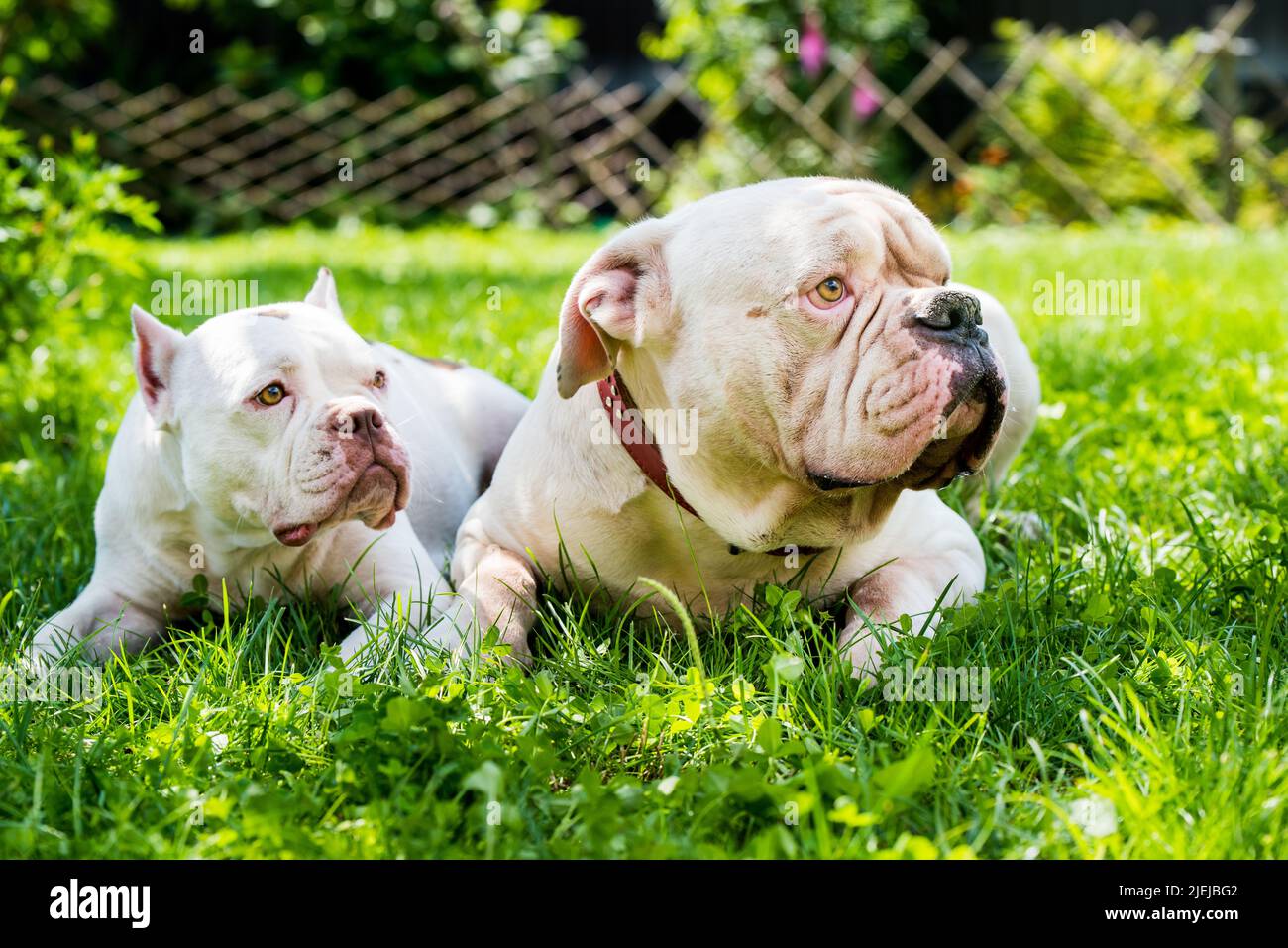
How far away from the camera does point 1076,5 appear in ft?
45.5

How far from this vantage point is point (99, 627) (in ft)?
9.55

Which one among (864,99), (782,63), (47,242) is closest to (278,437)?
(47,242)

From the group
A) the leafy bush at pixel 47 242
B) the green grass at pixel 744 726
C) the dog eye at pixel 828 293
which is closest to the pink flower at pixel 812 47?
the leafy bush at pixel 47 242

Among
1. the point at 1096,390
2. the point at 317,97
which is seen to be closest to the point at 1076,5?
the point at 317,97

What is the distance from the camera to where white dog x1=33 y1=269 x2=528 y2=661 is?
2.79 meters

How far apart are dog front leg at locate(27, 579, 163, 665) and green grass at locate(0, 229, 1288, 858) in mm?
106

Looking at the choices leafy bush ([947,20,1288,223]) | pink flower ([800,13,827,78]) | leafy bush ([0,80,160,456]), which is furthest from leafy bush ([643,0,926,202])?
leafy bush ([0,80,160,456])

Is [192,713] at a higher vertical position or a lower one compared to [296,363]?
lower

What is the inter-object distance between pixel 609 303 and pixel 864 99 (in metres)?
9.86

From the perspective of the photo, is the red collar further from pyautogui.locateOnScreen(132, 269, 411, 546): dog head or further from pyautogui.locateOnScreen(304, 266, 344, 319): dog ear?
pyautogui.locateOnScreen(304, 266, 344, 319): dog ear

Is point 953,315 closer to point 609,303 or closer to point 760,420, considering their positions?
point 760,420

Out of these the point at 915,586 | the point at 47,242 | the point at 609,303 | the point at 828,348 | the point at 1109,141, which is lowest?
the point at 915,586
